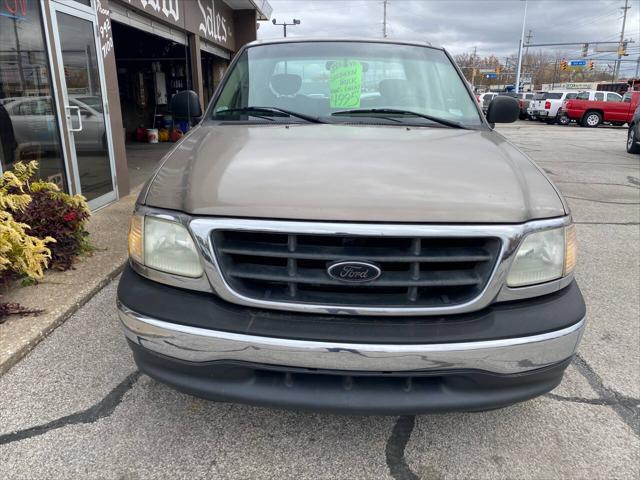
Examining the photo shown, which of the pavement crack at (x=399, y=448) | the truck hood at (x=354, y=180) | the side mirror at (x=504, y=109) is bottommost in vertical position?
the pavement crack at (x=399, y=448)

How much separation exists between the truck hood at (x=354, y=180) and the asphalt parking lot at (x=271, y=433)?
1105mm

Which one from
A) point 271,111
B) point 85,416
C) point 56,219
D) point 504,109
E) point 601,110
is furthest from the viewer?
point 601,110

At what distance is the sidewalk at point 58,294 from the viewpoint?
9.96 ft

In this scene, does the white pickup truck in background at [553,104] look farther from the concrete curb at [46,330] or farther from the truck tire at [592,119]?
the concrete curb at [46,330]

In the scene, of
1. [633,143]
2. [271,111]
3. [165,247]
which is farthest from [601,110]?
[165,247]

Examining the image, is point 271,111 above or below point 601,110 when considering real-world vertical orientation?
above

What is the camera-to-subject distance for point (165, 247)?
6.49ft

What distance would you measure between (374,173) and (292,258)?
528mm

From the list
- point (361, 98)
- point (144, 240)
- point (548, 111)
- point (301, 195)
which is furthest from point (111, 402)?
point (548, 111)

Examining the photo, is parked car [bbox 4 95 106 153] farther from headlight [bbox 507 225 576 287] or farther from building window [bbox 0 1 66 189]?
headlight [bbox 507 225 576 287]

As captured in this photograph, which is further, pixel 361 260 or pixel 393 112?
pixel 393 112

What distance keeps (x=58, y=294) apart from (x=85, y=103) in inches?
137

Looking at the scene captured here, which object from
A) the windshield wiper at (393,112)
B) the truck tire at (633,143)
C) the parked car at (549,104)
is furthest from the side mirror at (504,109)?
the parked car at (549,104)

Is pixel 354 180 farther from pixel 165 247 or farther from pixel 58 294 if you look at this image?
pixel 58 294
